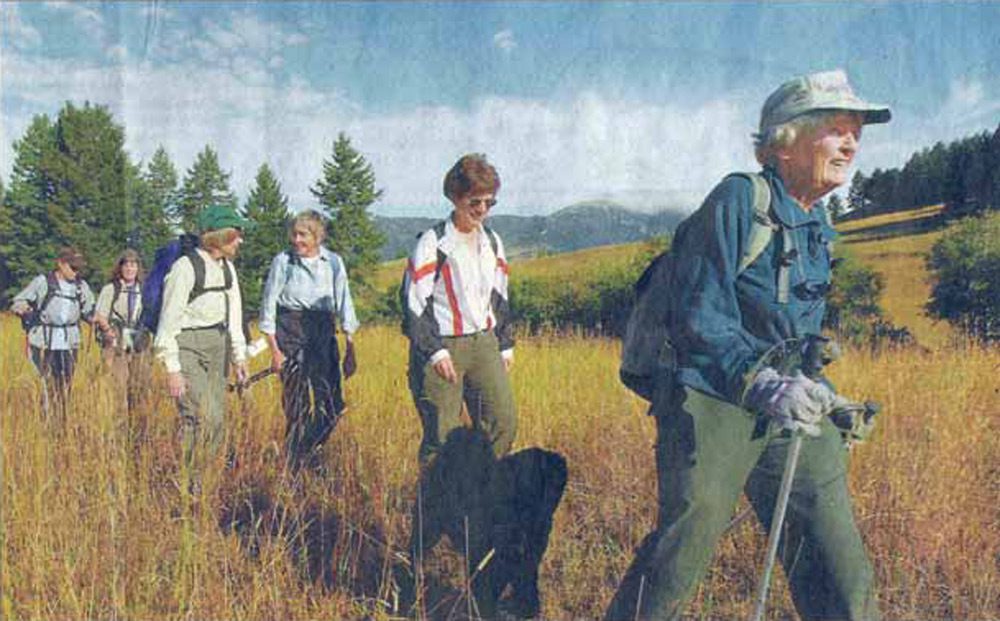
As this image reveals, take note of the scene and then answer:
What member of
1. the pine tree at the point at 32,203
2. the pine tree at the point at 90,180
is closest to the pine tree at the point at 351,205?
the pine tree at the point at 90,180

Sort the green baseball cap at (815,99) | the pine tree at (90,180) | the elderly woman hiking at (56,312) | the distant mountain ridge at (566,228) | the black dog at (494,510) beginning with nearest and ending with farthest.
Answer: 1. the green baseball cap at (815,99)
2. the black dog at (494,510)
3. the distant mountain ridge at (566,228)
4. the pine tree at (90,180)
5. the elderly woman hiking at (56,312)

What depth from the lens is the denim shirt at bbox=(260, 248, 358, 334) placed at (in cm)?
345

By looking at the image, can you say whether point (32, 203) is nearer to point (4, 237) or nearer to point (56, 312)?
point (4, 237)

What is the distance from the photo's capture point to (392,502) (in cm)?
312

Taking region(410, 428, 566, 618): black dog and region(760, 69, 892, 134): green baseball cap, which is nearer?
region(760, 69, 892, 134): green baseball cap

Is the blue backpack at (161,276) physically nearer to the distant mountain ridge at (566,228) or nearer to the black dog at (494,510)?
the distant mountain ridge at (566,228)

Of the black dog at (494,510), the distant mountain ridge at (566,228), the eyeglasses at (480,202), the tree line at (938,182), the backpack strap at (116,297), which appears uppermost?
the tree line at (938,182)

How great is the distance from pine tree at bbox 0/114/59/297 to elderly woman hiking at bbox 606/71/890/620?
9.65 feet

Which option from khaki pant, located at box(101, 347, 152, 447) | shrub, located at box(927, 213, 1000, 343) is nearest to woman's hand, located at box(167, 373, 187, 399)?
khaki pant, located at box(101, 347, 152, 447)

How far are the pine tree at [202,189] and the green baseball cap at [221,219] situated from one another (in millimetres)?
31

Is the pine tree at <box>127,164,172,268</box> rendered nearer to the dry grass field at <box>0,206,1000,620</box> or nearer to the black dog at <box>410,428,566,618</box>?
the dry grass field at <box>0,206,1000,620</box>

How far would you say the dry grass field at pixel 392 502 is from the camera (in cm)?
260

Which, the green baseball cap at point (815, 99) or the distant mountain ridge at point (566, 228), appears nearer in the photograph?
the green baseball cap at point (815, 99)

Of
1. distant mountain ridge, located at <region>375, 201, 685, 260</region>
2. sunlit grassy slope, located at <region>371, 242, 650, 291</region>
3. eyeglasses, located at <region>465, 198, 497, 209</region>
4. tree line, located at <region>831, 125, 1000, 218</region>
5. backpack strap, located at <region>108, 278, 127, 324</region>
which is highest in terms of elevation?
tree line, located at <region>831, 125, 1000, 218</region>
